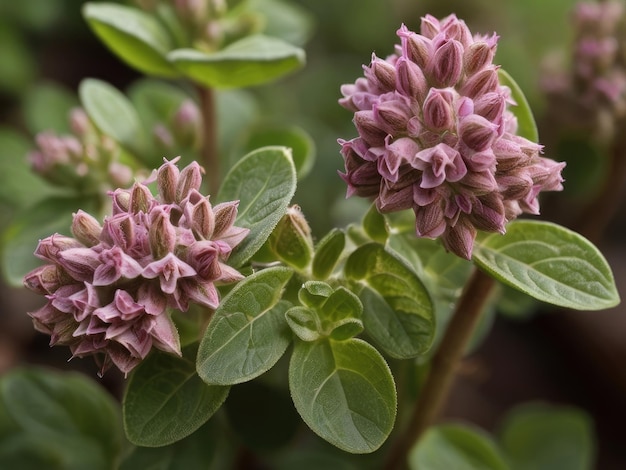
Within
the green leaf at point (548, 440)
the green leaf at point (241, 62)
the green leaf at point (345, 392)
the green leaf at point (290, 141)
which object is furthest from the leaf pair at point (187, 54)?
the green leaf at point (548, 440)

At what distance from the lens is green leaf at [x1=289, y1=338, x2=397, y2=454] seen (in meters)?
0.95

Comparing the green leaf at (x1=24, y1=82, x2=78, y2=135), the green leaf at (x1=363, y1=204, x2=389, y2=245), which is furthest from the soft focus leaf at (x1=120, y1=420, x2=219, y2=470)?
the green leaf at (x1=24, y1=82, x2=78, y2=135)

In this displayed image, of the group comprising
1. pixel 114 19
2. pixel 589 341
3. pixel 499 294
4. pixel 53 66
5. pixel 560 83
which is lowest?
pixel 589 341

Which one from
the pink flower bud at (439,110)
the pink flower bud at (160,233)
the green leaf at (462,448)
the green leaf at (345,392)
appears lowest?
the green leaf at (462,448)

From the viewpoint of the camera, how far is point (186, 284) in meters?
0.94

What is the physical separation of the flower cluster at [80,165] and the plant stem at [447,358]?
617 millimetres

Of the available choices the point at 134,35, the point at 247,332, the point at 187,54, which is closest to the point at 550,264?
the point at 247,332

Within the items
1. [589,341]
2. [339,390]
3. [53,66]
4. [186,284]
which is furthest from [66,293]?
[53,66]

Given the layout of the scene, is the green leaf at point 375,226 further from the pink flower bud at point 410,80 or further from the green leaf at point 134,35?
the green leaf at point 134,35

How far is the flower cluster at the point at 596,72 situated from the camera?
163 cm

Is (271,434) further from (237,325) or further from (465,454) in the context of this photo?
(237,325)

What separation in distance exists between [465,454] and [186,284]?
703mm

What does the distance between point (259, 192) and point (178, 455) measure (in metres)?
Result: 0.44

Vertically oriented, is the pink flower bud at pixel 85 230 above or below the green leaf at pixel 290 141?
above
